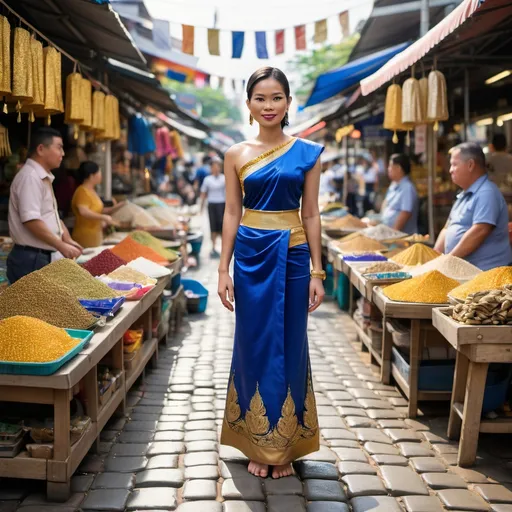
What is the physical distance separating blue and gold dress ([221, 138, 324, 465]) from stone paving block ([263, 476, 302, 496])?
0.09 meters

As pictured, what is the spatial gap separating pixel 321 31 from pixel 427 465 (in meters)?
7.58

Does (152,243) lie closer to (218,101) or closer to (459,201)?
(459,201)

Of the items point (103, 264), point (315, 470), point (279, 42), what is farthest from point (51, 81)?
point (279, 42)

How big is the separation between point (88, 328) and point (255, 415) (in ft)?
3.22

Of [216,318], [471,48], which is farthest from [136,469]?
[471,48]

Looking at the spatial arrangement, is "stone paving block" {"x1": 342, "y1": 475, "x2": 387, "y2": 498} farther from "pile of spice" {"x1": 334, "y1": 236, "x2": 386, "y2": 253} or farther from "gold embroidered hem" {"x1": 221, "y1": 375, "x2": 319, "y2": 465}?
"pile of spice" {"x1": 334, "y1": 236, "x2": 386, "y2": 253}

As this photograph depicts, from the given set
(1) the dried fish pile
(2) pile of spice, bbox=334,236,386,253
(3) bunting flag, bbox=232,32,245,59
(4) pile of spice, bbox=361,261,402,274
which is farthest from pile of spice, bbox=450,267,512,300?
(3) bunting flag, bbox=232,32,245,59

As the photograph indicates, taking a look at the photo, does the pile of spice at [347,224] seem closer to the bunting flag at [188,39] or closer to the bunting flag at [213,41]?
the bunting flag at [213,41]

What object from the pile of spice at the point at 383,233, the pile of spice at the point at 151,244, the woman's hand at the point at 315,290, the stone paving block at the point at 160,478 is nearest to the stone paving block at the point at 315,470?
the stone paving block at the point at 160,478

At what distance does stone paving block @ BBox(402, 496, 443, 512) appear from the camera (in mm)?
3078

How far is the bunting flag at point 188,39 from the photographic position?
9.84 meters

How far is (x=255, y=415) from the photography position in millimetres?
3391

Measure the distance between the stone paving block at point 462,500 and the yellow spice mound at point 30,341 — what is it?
1.83 m

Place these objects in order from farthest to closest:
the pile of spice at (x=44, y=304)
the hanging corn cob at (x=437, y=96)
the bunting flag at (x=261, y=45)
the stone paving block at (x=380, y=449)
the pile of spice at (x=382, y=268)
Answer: the bunting flag at (x=261, y=45), the hanging corn cob at (x=437, y=96), the pile of spice at (x=382, y=268), the stone paving block at (x=380, y=449), the pile of spice at (x=44, y=304)
